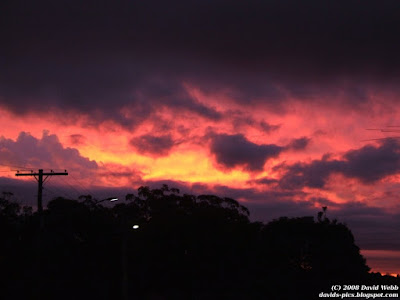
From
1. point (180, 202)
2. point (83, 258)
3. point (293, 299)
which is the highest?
point (180, 202)

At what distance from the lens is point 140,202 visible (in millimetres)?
80062

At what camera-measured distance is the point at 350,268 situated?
2667 inches

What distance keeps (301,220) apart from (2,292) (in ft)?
136

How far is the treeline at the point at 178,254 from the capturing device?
56594mm

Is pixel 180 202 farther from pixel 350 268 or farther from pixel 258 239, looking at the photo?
pixel 350 268

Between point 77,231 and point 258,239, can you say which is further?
point 258,239

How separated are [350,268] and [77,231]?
1343 inches

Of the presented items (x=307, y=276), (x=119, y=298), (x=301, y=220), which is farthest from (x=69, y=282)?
(x=301, y=220)

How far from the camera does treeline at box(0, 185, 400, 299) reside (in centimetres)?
5659

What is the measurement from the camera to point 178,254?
6581cm

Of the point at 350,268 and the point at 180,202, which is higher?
the point at 180,202

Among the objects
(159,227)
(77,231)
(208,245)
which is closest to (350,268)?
(208,245)

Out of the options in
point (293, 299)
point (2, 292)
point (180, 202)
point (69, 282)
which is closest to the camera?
point (2, 292)

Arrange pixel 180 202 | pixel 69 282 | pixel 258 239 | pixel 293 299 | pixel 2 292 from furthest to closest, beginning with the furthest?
pixel 180 202, pixel 258 239, pixel 293 299, pixel 69 282, pixel 2 292
